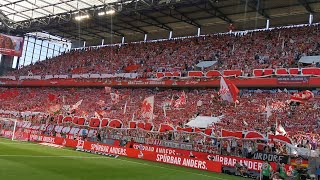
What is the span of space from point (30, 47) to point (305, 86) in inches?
2138

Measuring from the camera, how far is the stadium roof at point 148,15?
38531 mm

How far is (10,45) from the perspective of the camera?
53.3m

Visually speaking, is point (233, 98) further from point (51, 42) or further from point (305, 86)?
point (51, 42)

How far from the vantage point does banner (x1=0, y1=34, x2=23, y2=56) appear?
172 ft

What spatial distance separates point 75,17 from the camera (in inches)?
1799

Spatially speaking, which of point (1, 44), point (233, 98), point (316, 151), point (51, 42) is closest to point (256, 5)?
point (233, 98)

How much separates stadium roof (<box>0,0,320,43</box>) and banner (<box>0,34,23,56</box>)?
2.67m

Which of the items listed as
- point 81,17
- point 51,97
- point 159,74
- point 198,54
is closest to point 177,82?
point 159,74

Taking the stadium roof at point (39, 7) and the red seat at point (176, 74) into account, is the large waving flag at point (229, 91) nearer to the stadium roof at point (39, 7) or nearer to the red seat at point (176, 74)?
the red seat at point (176, 74)

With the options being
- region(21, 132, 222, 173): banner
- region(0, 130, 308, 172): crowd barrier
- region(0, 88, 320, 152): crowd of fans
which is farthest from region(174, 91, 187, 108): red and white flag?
region(21, 132, 222, 173): banner

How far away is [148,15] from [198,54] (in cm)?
830

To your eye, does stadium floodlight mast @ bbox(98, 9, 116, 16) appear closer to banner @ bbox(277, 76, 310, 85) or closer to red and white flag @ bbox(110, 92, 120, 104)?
red and white flag @ bbox(110, 92, 120, 104)

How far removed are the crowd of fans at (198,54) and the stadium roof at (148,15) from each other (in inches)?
82.9

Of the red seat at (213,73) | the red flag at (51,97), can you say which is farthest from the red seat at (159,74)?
the red flag at (51,97)
